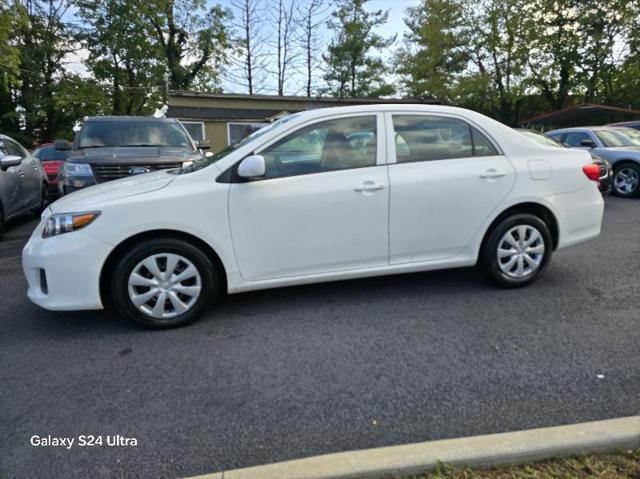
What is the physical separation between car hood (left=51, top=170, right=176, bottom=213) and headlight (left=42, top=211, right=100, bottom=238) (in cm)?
5

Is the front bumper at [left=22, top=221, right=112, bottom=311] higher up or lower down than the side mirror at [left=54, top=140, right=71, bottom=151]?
lower down

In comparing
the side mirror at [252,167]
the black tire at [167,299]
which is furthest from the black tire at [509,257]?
the black tire at [167,299]

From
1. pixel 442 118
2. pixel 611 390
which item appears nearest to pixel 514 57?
pixel 442 118

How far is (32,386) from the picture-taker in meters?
2.53

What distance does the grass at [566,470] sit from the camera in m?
1.69

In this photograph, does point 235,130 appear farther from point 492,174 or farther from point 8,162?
point 492,174

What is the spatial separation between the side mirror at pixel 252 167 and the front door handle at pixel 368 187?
2.45ft

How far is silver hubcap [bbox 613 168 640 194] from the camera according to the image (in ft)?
29.6

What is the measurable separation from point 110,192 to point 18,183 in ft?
15.8

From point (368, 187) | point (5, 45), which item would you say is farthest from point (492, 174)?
point (5, 45)

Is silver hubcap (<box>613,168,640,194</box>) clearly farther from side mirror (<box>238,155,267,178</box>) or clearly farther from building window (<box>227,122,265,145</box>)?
building window (<box>227,122,265,145</box>)

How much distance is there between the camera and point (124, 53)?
94.6 feet

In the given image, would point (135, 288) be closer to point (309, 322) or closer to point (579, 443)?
point (309, 322)

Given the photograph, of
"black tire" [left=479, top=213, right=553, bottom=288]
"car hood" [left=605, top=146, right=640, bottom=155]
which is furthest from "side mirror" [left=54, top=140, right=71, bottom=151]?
"car hood" [left=605, top=146, right=640, bottom=155]
